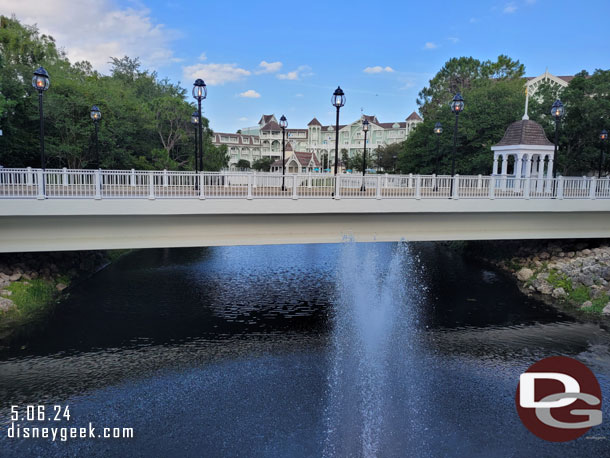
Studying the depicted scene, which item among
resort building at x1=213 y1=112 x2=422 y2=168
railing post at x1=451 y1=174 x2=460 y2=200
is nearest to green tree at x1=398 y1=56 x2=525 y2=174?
railing post at x1=451 y1=174 x2=460 y2=200

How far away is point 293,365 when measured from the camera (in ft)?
42.1

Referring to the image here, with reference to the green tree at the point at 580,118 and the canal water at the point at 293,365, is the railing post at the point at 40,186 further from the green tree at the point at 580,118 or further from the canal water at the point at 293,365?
the green tree at the point at 580,118

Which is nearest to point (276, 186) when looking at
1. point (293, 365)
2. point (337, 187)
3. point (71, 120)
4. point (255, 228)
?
point (255, 228)

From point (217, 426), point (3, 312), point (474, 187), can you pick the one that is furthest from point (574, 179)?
point (3, 312)

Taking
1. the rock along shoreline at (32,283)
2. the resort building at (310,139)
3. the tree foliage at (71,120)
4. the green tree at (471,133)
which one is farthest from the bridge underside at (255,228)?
the resort building at (310,139)

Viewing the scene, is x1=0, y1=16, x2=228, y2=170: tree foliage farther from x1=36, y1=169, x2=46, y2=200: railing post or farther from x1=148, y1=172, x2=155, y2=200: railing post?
x1=148, y1=172, x2=155, y2=200: railing post

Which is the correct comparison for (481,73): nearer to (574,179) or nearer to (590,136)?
(590,136)

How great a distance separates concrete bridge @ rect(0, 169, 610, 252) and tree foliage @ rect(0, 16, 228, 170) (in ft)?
34.8

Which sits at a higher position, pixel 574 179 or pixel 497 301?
pixel 574 179

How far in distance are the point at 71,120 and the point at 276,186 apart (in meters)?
20.6

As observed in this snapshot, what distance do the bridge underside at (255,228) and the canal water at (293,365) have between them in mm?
3326

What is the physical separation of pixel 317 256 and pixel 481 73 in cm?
3817

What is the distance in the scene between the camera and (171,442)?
9.14 metres

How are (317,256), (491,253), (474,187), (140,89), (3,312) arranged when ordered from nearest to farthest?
(3,312), (474,187), (491,253), (317,256), (140,89)
